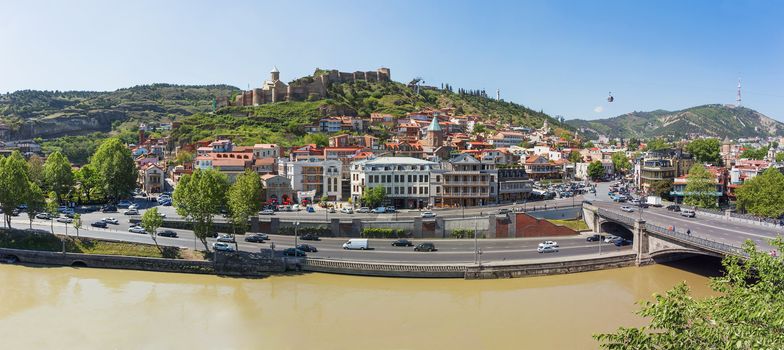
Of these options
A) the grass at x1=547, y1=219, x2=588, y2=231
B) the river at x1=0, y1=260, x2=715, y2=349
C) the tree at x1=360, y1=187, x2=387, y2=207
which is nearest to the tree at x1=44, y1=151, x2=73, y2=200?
the river at x1=0, y1=260, x2=715, y2=349

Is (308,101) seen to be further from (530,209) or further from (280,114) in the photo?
(530,209)

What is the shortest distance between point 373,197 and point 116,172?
2265 centimetres

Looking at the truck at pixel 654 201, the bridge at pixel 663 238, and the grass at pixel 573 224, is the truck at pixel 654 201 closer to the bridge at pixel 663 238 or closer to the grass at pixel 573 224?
the bridge at pixel 663 238

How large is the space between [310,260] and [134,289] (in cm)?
886

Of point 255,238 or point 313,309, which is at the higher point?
point 255,238

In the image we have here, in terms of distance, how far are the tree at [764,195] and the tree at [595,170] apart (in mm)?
23461

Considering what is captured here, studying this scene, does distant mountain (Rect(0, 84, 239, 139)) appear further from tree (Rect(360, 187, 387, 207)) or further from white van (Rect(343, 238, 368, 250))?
white van (Rect(343, 238, 368, 250))

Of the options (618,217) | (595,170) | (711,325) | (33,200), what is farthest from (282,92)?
(711,325)

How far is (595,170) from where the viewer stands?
66.6m

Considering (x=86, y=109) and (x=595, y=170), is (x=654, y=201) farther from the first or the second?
(x=86, y=109)

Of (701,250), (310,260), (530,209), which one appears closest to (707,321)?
Answer: (701,250)

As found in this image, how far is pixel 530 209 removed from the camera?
130ft

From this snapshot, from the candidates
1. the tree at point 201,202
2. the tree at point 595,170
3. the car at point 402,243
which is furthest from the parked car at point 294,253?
the tree at point 595,170

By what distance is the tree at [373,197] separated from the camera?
4112 cm
